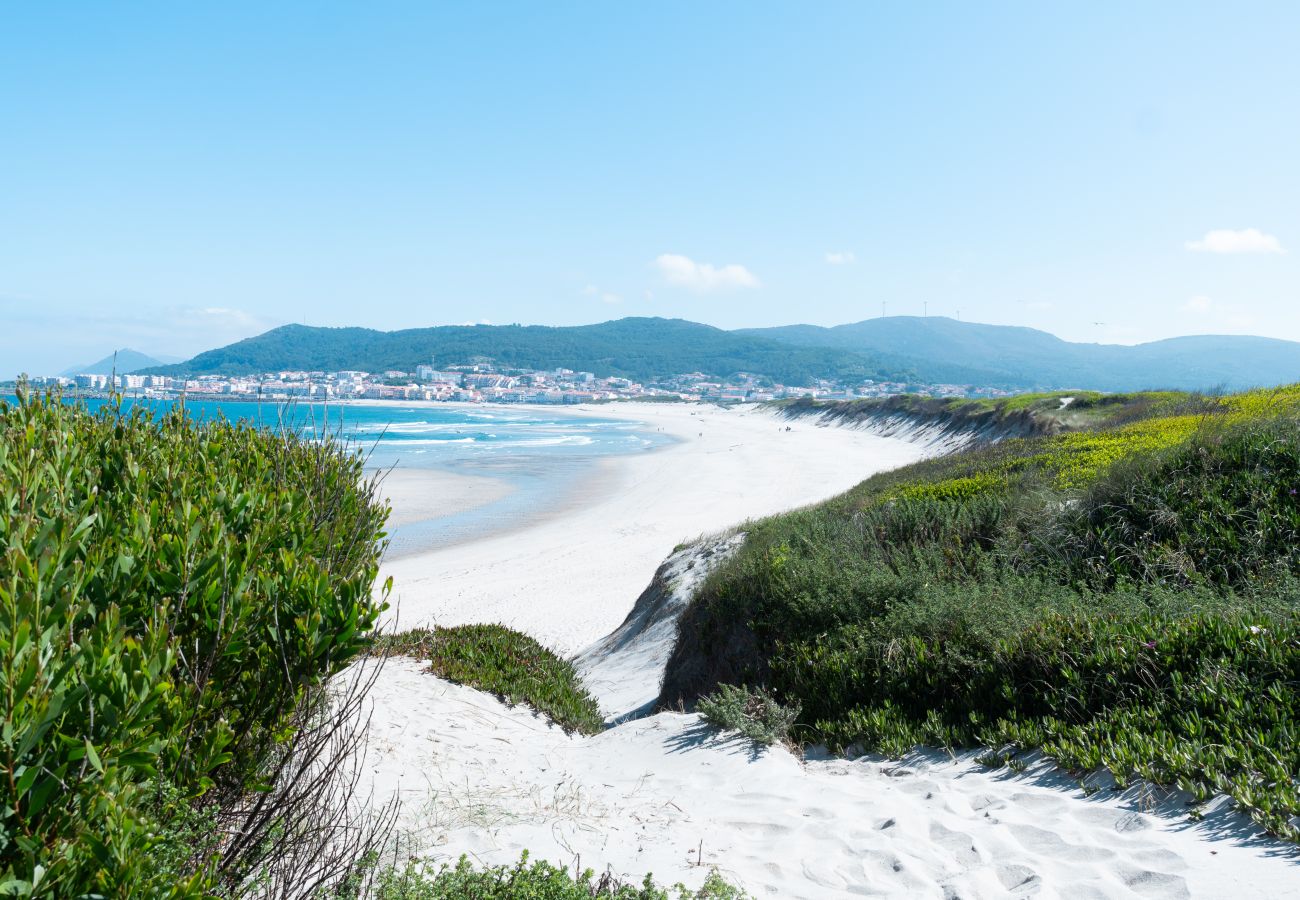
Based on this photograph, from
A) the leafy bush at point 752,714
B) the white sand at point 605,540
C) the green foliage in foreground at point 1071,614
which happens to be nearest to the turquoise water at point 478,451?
the white sand at point 605,540

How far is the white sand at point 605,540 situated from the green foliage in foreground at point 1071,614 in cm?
392

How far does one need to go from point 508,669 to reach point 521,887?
184 inches

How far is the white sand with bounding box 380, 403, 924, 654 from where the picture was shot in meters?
16.3

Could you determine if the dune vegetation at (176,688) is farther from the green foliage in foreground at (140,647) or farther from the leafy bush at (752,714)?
the leafy bush at (752,714)

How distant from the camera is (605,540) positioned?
78.8 feet

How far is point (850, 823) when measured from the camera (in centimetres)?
434

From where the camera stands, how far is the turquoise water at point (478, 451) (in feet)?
33.4

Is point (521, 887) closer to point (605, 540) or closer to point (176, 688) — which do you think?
point (176, 688)

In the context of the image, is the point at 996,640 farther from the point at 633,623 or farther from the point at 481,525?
the point at 481,525

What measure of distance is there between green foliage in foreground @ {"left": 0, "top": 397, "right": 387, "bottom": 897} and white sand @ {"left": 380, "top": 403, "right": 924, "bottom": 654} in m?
1.64

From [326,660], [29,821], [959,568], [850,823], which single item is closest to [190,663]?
[326,660]

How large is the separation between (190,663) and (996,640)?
532cm

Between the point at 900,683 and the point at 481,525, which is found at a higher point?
the point at 900,683

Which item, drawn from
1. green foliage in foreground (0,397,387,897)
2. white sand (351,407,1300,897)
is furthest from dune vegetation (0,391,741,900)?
white sand (351,407,1300,897)
